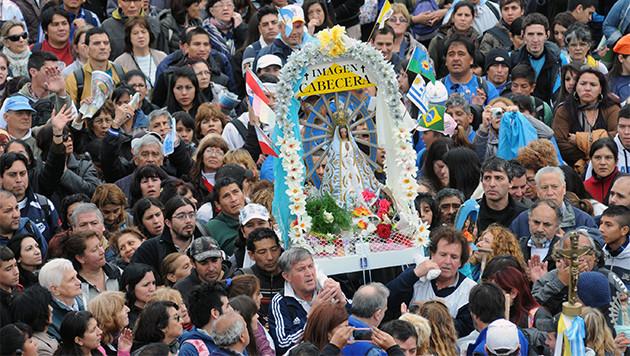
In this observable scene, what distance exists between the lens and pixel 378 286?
9547 mm

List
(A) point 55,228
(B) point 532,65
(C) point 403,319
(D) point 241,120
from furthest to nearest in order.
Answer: (B) point 532,65
(D) point 241,120
(A) point 55,228
(C) point 403,319

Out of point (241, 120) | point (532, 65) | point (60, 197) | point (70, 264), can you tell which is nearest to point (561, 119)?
point (532, 65)

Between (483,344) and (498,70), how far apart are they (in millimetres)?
8437

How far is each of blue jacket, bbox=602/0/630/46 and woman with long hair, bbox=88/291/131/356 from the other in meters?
10.2

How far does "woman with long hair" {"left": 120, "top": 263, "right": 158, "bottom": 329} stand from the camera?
1056cm

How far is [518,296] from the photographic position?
32.9 feet

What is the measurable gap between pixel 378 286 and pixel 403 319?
25.9 inches

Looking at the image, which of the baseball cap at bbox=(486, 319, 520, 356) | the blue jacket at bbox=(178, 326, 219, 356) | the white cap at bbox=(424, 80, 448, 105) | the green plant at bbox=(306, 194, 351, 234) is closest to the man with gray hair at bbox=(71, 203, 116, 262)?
the green plant at bbox=(306, 194, 351, 234)

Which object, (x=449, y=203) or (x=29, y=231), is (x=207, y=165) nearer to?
(x=29, y=231)

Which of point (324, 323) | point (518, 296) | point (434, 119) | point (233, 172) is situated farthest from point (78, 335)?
point (434, 119)

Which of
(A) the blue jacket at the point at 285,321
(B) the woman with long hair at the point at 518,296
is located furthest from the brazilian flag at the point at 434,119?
(A) the blue jacket at the point at 285,321

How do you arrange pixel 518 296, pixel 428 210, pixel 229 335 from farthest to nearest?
1. pixel 428 210
2. pixel 518 296
3. pixel 229 335

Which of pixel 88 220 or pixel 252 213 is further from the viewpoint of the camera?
pixel 88 220

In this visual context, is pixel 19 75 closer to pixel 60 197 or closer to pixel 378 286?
pixel 60 197
